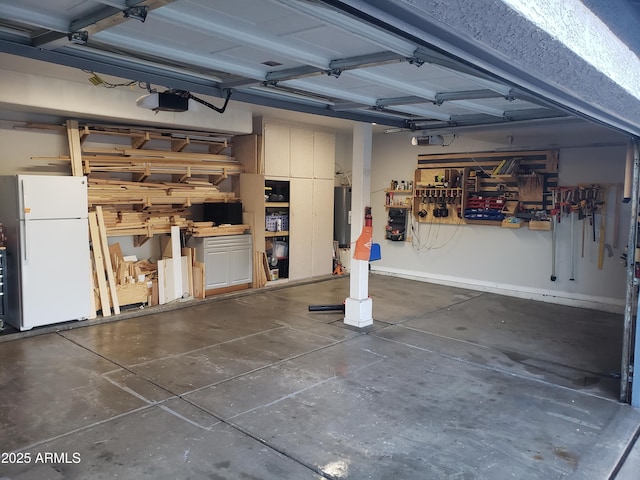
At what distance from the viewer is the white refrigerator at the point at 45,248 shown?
4906mm

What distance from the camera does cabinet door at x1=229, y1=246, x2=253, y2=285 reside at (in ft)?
23.3

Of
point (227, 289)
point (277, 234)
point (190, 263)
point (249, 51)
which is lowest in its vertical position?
point (227, 289)

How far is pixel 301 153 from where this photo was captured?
7.93 m

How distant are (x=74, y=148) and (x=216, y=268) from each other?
2.38 metres

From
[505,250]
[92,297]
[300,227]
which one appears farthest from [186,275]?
[505,250]

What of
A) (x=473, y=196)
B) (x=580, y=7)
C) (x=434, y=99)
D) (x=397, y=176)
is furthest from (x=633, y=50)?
(x=397, y=176)

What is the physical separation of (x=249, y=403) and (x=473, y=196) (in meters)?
5.41

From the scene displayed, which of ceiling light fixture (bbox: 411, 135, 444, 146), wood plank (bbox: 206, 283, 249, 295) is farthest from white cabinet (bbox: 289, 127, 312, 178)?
ceiling light fixture (bbox: 411, 135, 444, 146)

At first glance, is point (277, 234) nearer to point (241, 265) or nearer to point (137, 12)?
point (241, 265)

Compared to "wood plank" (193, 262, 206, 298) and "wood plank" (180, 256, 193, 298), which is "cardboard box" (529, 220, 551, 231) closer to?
"wood plank" (193, 262, 206, 298)

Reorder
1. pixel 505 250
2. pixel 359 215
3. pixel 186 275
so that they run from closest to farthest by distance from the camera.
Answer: pixel 359 215 → pixel 186 275 → pixel 505 250

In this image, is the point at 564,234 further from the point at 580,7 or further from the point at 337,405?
the point at 580,7

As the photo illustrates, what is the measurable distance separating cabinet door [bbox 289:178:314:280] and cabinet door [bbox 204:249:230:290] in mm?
1309

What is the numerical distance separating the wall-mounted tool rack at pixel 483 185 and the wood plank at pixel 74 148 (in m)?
5.20
